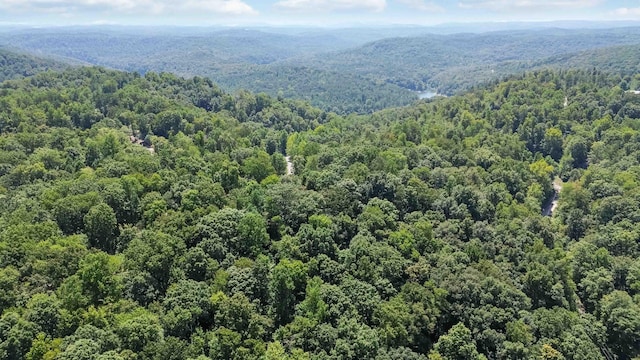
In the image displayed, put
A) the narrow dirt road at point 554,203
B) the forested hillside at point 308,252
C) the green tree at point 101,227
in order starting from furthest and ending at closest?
the narrow dirt road at point 554,203
the green tree at point 101,227
the forested hillside at point 308,252

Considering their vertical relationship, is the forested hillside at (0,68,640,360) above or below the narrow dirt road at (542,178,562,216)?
above

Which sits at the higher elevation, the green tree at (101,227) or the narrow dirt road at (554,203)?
the green tree at (101,227)

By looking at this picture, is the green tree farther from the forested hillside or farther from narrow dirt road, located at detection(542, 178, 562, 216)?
narrow dirt road, located at detection(542, 178, 562, 216)

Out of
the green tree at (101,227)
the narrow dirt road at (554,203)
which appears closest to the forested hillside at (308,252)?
the green tree at (101,227)

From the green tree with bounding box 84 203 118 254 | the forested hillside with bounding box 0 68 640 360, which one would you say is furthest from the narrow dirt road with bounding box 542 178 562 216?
the green tree with bounding box 84 203 118 254

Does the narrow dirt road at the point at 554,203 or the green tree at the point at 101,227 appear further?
the narrow dirt road at the point at 554,203

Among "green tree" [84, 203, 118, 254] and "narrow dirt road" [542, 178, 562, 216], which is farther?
"narrow dirt road" [542, 178, 562, 216]

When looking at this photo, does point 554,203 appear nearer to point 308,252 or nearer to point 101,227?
point 308,252

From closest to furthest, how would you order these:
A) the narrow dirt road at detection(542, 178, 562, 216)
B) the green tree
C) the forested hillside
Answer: the forested hillside, the green tree, the narrow dirt road at detection(542, 178, 562, 216)

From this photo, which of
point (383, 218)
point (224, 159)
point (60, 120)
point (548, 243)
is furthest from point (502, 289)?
point (60, 120)

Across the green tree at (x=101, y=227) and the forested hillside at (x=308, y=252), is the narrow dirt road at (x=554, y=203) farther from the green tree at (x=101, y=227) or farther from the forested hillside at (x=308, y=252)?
the green tree at (x=101, y=227)
